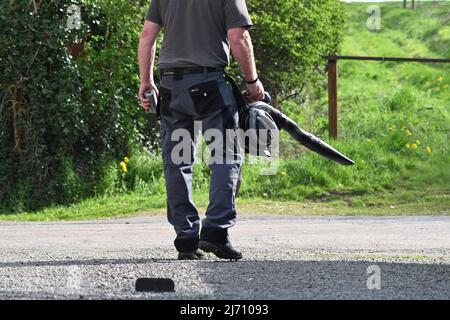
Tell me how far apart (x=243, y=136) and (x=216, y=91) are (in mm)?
409

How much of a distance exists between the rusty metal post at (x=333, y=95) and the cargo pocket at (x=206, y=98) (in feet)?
27.8

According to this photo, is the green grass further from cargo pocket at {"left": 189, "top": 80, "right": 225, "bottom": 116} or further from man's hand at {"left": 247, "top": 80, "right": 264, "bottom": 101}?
cargo pocket at {"left": 189, "top": 80, "right": 225, "bottom": 116}

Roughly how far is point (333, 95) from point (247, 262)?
8771mm

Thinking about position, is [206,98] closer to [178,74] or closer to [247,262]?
[178,74]

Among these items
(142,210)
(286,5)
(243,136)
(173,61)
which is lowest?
(142,210)

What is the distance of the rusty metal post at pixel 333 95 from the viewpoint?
16.3 m

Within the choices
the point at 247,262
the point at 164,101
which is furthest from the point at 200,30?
the point at 247,262

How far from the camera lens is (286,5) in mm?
16516

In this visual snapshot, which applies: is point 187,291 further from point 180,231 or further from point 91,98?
point 91,98

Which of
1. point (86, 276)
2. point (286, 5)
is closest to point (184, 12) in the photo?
point (86, 276)

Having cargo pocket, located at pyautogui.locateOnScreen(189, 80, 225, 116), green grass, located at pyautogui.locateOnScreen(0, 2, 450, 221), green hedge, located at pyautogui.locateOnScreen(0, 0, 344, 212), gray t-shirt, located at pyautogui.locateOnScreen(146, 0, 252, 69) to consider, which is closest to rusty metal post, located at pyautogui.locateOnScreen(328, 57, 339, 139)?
green grass, located at pyautogui.locateOnScreen(0, 2, 450, 221)

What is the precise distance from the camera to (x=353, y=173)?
50.7ft

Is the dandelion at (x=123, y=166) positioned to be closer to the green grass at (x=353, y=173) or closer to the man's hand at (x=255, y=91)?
the green grass at (x=353, y=173)

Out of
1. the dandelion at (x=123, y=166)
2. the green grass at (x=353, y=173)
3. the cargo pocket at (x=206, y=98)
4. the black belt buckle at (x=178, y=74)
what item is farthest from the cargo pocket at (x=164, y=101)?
the dandelion at (x=123, y=166)
